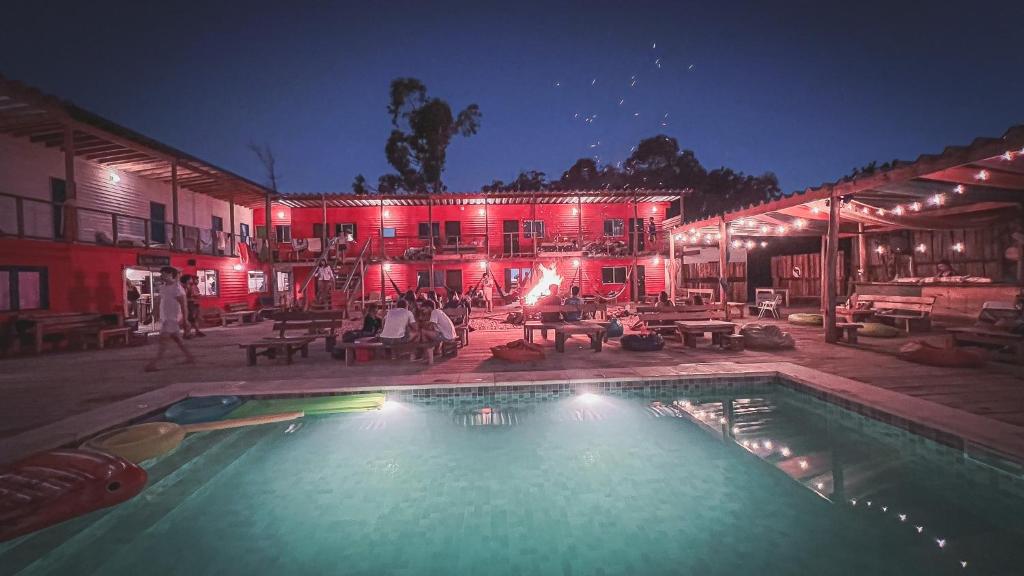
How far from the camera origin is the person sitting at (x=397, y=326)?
25.5 ft

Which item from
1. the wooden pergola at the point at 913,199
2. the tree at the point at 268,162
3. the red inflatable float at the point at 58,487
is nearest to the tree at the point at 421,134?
the tree at the point at 268,162

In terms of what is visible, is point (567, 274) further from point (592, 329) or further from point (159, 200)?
point (159, 200)

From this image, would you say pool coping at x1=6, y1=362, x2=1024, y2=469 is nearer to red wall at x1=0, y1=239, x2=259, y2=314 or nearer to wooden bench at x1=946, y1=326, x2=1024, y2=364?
wooden bench at x1=946, y1=326, x2=1024, y2=364

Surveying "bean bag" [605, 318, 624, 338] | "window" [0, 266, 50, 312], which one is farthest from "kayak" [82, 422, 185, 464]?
"window" [0, 266, 50, 312]

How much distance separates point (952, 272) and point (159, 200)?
92.8ft

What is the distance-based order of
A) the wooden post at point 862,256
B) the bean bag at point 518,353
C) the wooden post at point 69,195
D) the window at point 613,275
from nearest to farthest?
the bean bag at point 518,353
the wooden post at point 69,195
the wooden post at point 862,256
the window at point 613,275

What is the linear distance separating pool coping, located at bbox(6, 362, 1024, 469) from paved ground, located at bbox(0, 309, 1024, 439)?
1.24 feet

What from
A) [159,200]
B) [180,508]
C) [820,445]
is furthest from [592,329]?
[159,200]

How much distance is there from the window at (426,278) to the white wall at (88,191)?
969cm

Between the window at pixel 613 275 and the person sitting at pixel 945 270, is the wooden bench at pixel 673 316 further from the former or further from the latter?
the window at pixel 613 275

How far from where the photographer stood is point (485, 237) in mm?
23781

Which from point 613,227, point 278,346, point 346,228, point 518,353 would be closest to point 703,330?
point 518,353

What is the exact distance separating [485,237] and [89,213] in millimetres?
15291

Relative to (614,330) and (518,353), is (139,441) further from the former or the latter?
(614,330)
